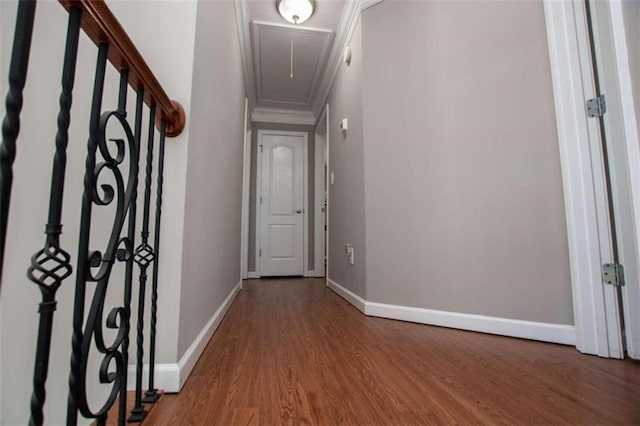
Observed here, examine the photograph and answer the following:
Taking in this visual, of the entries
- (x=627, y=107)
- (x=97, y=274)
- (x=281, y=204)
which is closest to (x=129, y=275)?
(x=97, y=274)

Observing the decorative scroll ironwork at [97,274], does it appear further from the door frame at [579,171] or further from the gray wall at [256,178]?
the gray wall at [256,178]

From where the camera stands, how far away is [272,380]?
1.09 meters

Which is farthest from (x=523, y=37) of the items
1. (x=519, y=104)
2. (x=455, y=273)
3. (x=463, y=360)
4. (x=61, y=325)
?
(x=61, y=325)

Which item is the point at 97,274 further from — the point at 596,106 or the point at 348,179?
the point at 348,179

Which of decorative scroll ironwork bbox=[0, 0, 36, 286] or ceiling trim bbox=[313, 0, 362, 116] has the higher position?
ceiling trim bbox=[313, 0, 362, 116]

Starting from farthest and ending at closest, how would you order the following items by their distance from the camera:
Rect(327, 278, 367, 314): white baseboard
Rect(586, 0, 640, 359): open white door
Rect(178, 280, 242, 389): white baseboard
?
1. Rect(327, 278, 367, 314): white baseboard
2. Rect(586, 0, 640, 359): open white door
3. Rect(178, 280, 242, 389): white baseboard

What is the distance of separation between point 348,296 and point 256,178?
2.39 meters

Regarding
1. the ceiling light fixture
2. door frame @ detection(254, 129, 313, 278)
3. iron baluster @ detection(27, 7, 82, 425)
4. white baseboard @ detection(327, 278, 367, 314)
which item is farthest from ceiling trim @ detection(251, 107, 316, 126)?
iron baluster @ detection(27, 7, 82, 425)

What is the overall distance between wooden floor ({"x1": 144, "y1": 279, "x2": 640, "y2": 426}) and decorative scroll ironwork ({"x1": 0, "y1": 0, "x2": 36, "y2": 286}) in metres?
0.79

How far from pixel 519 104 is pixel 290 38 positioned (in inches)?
86.0

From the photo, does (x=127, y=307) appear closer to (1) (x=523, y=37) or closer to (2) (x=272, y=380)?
(2) (x=272, y=380)

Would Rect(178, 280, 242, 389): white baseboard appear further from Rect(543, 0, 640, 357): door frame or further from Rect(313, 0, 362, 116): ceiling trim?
Rect(313, 0, 362, 116): ceiling trim

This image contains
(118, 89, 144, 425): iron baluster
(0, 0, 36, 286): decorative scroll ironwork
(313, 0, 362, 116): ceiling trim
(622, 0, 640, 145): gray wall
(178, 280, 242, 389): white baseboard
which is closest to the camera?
(0, 0, 36, 286): decorative scroll ironwork

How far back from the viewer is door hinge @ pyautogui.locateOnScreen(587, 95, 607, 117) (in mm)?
1395
